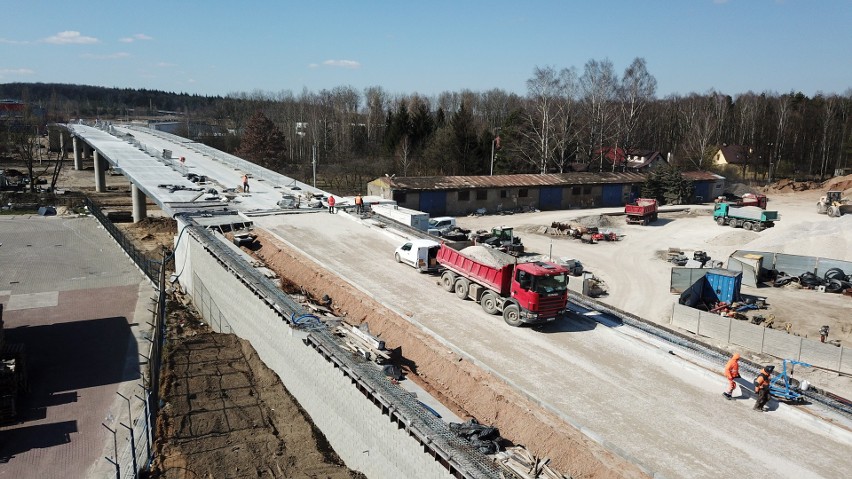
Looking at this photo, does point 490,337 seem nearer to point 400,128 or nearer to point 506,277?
point 506,277

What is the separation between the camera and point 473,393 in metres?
14.1

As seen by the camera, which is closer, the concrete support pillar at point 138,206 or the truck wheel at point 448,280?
the truck wheel at point 448,280

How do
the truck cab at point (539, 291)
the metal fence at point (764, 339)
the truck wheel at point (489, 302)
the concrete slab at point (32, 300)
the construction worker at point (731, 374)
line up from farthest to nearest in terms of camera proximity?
the concrete slab at point (32, 300) < the metal fence at point (764, 339) < the truck wheel at point (489, 302) < the truck cab at point (539, 291) < the construction worker at point (731, 374)

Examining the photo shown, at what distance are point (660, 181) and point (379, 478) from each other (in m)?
48.6

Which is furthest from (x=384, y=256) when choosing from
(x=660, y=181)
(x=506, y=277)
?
(x=660, y=181)

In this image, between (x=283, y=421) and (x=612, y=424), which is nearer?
(x=612, y=424)

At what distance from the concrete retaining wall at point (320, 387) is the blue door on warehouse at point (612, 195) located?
1517 inches

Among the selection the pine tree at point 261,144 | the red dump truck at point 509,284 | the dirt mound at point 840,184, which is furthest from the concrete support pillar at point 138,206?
→ the dirt mound at point 840,184

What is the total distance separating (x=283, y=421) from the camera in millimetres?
16625

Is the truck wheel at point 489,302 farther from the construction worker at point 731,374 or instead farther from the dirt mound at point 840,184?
the dirt mound at point 840,184

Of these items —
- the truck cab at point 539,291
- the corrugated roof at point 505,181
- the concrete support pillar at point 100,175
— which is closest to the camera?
the truck cab at point 539,291

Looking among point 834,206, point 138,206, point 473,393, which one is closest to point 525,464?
point 473,393

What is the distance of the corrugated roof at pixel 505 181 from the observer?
4620 cm

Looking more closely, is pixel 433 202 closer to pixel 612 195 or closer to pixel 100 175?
Result: pixel 612 195
